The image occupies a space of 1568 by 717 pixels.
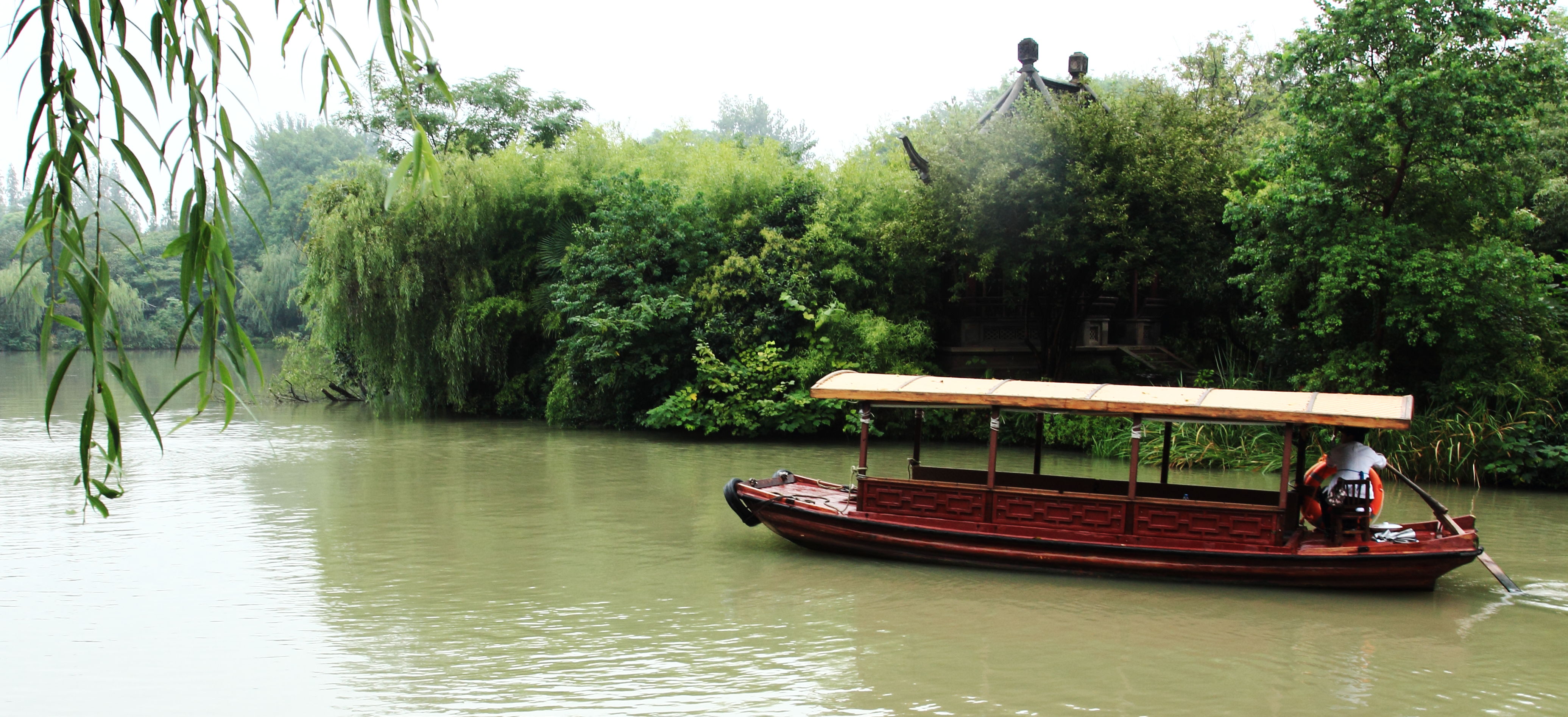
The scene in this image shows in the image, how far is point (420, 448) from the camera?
17.7 m

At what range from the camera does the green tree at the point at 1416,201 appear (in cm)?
1350

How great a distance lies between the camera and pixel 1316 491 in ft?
31.6

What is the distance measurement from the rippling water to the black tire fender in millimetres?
340

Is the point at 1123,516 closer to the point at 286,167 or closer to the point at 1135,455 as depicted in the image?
the point at 1135,455

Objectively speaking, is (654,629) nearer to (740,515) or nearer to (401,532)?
(740,515)

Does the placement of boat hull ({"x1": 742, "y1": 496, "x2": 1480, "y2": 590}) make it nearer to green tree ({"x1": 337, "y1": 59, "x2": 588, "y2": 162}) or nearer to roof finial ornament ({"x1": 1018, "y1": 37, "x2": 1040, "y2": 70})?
roof finial ornament ({"x1": 1018, "y1": 37, "x2": 1040, "y2": 70})

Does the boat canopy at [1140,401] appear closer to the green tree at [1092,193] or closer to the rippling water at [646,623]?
the rippling water at [646,623]

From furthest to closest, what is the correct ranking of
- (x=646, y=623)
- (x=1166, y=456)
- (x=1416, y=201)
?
(x=1416, y=201), (x=1166, y=456), (x=646, y=623)

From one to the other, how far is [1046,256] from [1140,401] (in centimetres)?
879

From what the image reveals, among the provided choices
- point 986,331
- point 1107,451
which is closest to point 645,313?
point 986,331

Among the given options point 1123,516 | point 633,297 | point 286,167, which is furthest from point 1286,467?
point 286,167

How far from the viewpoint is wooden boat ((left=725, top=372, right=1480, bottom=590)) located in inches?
348

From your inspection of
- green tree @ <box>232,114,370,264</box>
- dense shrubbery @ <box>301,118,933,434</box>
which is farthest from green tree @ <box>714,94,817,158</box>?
dense shrubbery @ <box>301,118,933,434</box>

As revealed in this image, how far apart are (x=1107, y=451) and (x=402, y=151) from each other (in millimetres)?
21275
